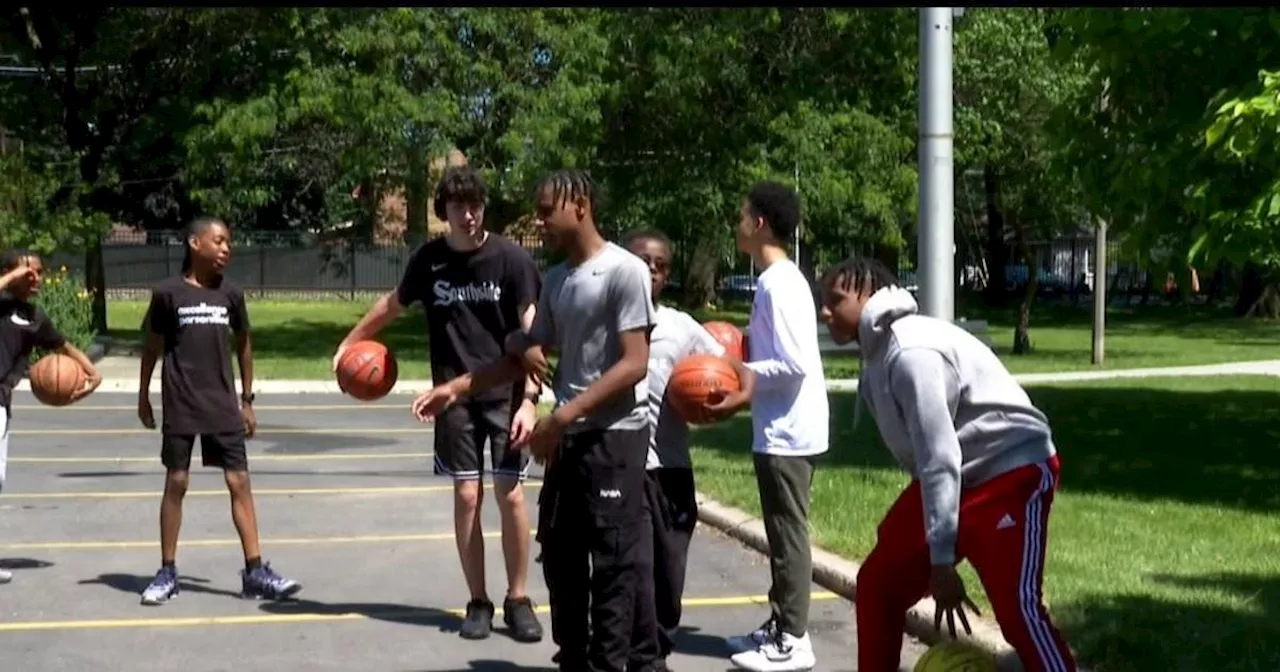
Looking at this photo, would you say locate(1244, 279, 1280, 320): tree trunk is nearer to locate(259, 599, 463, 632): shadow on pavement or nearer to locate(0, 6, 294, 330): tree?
locate(0, 6, 294, 330): tree

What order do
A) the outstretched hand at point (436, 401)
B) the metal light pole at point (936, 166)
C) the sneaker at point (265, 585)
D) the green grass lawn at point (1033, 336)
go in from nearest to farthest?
the outstretched hand at point (436, 401) → the sneaker at point (265, 585) → the metal light pole at point (936, 166) → the green grass lawn at point (1033, 336)

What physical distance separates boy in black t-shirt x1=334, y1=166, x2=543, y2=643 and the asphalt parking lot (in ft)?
1.72

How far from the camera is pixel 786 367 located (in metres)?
6.88

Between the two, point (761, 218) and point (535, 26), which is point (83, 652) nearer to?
point (761, 218)

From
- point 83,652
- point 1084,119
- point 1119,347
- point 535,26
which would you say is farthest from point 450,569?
point 1119,347

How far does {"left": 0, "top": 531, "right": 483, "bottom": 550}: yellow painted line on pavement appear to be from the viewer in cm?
1034

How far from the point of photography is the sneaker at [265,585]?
28.5 feet

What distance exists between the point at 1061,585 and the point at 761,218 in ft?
8.23

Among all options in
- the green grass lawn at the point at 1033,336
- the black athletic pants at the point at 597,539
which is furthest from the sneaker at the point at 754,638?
the green grass lawn at the point at 1033,336

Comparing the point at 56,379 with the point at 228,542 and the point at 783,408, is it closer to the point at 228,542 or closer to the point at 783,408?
the point at 228,542

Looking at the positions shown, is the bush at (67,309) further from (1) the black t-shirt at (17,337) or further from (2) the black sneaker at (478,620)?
(2) the black sneaker at (478,620)

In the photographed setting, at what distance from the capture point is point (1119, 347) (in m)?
31.6

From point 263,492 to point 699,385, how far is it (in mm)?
7000

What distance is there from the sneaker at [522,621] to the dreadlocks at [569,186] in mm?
2377
